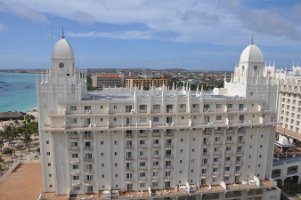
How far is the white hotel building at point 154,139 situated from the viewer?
3959cm

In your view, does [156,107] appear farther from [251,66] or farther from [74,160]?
[251,66]

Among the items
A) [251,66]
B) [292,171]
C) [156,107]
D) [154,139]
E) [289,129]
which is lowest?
[292,171]

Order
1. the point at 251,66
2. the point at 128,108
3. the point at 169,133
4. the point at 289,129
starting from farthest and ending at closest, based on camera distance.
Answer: the point at 289,129 < the point at 251,66 < the point at 169,133 < the point at 128,108

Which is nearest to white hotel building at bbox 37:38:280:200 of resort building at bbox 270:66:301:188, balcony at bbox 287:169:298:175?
resort building at bbox 270:66:301:188

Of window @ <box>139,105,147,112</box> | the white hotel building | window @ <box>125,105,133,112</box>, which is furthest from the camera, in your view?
window @ <box>139,105,147,112</box>

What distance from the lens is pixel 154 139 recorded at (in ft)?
137

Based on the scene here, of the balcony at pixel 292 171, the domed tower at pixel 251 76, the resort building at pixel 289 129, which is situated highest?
the domed tower at pixel 251 76

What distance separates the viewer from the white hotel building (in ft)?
130

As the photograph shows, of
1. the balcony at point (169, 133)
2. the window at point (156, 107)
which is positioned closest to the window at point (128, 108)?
the window at point (156, 107)

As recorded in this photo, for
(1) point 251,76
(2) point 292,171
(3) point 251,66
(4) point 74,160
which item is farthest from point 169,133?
(2) point 292,171

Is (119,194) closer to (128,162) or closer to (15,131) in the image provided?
(128,162)

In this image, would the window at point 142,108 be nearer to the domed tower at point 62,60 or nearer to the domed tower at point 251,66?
the domed tower at point 62,60

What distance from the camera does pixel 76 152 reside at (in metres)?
40.2

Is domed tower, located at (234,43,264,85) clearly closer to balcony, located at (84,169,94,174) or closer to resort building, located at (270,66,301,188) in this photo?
resort building, located at (270,66,301,188)
